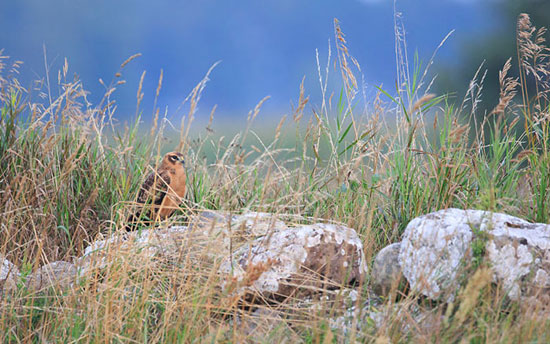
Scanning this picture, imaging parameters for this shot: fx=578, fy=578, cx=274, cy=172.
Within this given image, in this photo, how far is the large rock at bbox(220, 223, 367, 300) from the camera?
3180 mm

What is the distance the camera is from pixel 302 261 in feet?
10.6

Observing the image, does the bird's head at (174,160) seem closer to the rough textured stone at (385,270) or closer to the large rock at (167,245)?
the large rock at (167,245)

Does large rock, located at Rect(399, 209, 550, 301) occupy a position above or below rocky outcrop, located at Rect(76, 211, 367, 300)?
above

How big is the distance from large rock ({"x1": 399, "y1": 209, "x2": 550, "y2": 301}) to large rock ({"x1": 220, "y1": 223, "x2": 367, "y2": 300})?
0.35 metres

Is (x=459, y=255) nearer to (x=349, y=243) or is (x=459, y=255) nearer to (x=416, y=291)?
(x=416, y=291)

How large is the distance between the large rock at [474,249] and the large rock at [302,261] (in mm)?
352

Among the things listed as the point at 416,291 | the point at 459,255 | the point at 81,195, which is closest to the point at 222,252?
the point at 416,291

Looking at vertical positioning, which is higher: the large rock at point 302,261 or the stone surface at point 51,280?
Result: the large rock at point 302,261

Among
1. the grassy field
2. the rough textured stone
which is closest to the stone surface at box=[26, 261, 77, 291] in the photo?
the grassy field

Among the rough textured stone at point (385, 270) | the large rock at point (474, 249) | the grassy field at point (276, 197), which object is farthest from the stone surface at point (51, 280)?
the large rock at point (474, 249)

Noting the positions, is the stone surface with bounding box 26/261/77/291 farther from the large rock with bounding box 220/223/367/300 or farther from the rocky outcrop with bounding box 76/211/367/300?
the large rock with bounding box 220/223/367/300

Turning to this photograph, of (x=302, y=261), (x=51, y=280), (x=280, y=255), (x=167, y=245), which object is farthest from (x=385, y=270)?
(x=51, y=280)

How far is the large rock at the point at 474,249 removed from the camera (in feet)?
9.02

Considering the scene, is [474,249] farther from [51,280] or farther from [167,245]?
[51,280]
